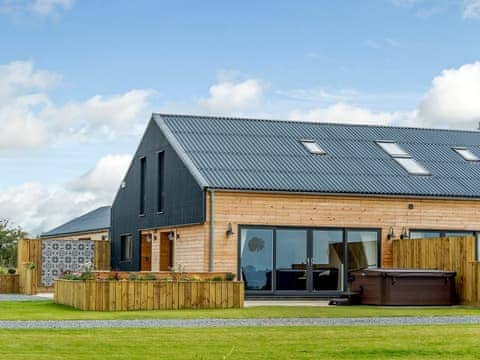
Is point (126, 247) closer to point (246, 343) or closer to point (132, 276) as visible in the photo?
point (132, 276)

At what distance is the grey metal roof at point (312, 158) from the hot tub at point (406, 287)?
4117 mm

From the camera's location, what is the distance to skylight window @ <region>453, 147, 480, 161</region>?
32.5 metres

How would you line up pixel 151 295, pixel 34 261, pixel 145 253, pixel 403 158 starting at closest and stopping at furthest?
1. pixel 151 295
2. pixel 403 158
3. pixel 145 253
4. pixel 34 261

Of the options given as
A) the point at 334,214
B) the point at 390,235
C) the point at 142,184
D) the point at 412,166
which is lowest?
the point at 390,235

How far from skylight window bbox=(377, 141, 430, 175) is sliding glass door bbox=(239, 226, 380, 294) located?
3.05 m

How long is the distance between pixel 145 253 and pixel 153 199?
2.18 m

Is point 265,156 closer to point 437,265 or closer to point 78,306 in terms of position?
point 437,265

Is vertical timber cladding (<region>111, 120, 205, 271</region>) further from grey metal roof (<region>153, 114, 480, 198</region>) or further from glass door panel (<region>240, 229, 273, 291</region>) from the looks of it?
glass door panel (<region>240, 229, 273, 291</region>)

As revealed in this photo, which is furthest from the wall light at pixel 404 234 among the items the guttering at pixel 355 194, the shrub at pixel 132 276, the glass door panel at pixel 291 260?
the shrub at pixel 132 276

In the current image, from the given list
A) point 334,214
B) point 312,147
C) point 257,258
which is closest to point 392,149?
point 312,147

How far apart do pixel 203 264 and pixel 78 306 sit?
5.52 m

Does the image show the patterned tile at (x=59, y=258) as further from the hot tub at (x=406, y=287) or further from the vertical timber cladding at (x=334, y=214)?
the hot tub at (x=406, y=287)

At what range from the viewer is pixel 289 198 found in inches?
1081

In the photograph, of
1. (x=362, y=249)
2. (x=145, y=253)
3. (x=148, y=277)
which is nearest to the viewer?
(x=148, y=277)
